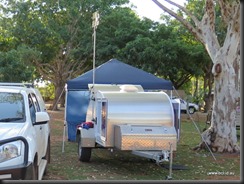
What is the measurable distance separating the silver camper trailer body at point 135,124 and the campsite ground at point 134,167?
1.96 ft

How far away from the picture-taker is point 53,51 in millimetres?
30797

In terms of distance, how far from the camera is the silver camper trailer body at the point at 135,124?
330 inches

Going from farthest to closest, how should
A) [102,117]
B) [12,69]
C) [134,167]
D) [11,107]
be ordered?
[12,69]
[134,167]
[102,117]
[11,107]

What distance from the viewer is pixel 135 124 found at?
8.91 metres

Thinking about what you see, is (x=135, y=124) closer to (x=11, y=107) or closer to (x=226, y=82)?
(x=11, y=107)

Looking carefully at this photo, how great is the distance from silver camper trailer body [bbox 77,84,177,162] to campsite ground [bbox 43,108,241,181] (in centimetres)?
60

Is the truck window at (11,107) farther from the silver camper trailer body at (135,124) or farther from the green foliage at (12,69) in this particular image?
the green foliage at (12,69)

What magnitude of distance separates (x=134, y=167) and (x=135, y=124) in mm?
1461

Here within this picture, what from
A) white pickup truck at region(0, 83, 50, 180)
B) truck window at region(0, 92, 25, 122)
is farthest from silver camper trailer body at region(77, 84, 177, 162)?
truck window at region(0, 92, 25, 122)

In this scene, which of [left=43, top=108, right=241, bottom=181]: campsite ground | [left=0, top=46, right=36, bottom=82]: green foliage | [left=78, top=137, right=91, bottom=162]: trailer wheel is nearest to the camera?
[left=43, top=108, right=241, bottom=181]: campsite ground

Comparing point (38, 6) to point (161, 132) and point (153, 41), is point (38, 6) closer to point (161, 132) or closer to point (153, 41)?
point (153, 41)

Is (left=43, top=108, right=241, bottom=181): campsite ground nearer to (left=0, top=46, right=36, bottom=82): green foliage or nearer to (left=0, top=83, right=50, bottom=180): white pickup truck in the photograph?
(left=0, top=83, right=50, bottom=180): white pickup truck

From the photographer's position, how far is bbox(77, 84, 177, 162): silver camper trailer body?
8383 mm

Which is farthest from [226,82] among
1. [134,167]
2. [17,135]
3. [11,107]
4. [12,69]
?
[12,69]
